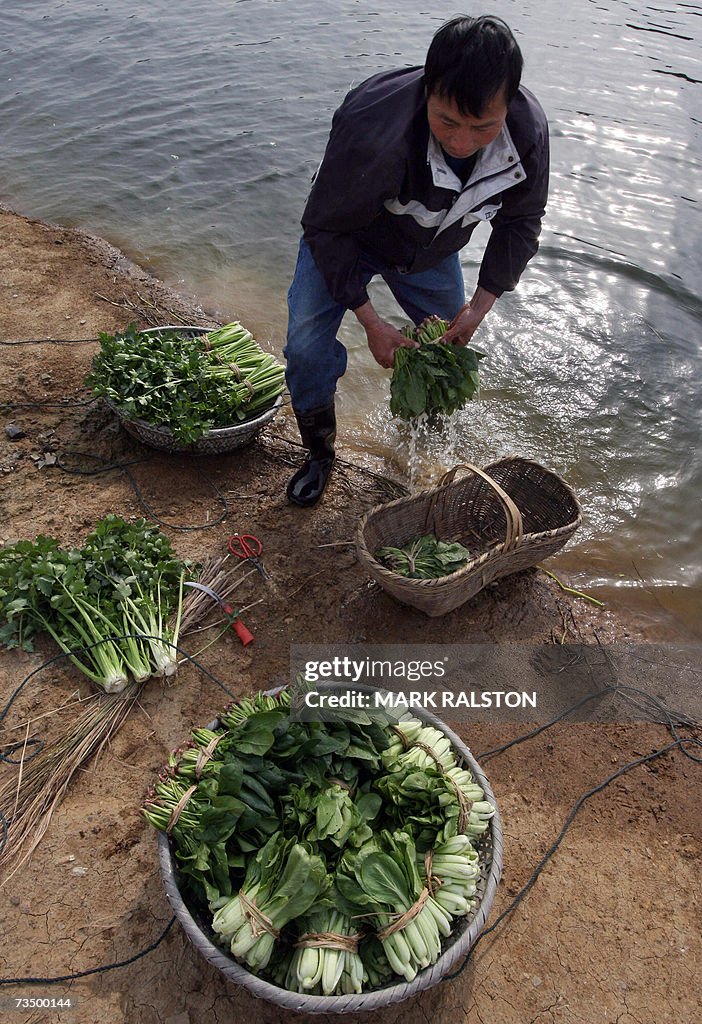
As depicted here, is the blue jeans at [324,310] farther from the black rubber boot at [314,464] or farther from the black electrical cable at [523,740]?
the black electrical cable at [523,740]

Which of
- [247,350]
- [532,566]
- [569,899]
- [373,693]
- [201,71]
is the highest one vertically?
[201,71]

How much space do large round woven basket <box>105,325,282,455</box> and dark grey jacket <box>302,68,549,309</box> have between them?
1.31 metres

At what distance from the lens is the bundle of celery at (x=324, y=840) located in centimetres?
219

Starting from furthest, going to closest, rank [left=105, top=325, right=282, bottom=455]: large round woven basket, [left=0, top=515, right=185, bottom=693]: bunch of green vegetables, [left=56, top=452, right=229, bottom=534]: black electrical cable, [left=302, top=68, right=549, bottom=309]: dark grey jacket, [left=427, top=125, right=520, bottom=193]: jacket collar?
1. [left=105, top=325, right=282, bottom=455]: large round woven basket
2. [left=56, top=452, right=229, bottom=534]: black electrical cable
3. [left=0, top=515, right=185, bottom=693]: bunch of green vegetables
4. [left=427, top=125, right=520, bottom=193]: jacket collar
5. [left=302, top=68, right=549, bottom=309]: dark grey jacket

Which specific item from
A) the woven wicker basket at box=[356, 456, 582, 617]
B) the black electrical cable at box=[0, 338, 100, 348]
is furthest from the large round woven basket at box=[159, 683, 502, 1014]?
the black electrical cable at box=[0, 338, 100, 348]

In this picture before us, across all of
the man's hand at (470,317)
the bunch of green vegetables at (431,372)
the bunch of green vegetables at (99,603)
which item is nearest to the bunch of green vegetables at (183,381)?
the bunch of green vegetables at (99,603)

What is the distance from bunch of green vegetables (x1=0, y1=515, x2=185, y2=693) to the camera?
325 centimetres

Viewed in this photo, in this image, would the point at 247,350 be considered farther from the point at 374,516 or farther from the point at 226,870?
the point at 226,870

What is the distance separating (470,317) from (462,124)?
3.80 ft

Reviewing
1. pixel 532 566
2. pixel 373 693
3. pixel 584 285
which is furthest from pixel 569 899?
pixel 584 285

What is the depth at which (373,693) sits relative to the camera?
9.48ft

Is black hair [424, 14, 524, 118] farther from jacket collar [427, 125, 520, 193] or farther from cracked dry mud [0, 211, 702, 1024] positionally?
cracked dry mud [0, 211, 702, 1024]

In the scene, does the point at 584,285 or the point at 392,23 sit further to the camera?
the point at 392,23

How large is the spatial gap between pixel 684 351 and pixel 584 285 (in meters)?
1.28
